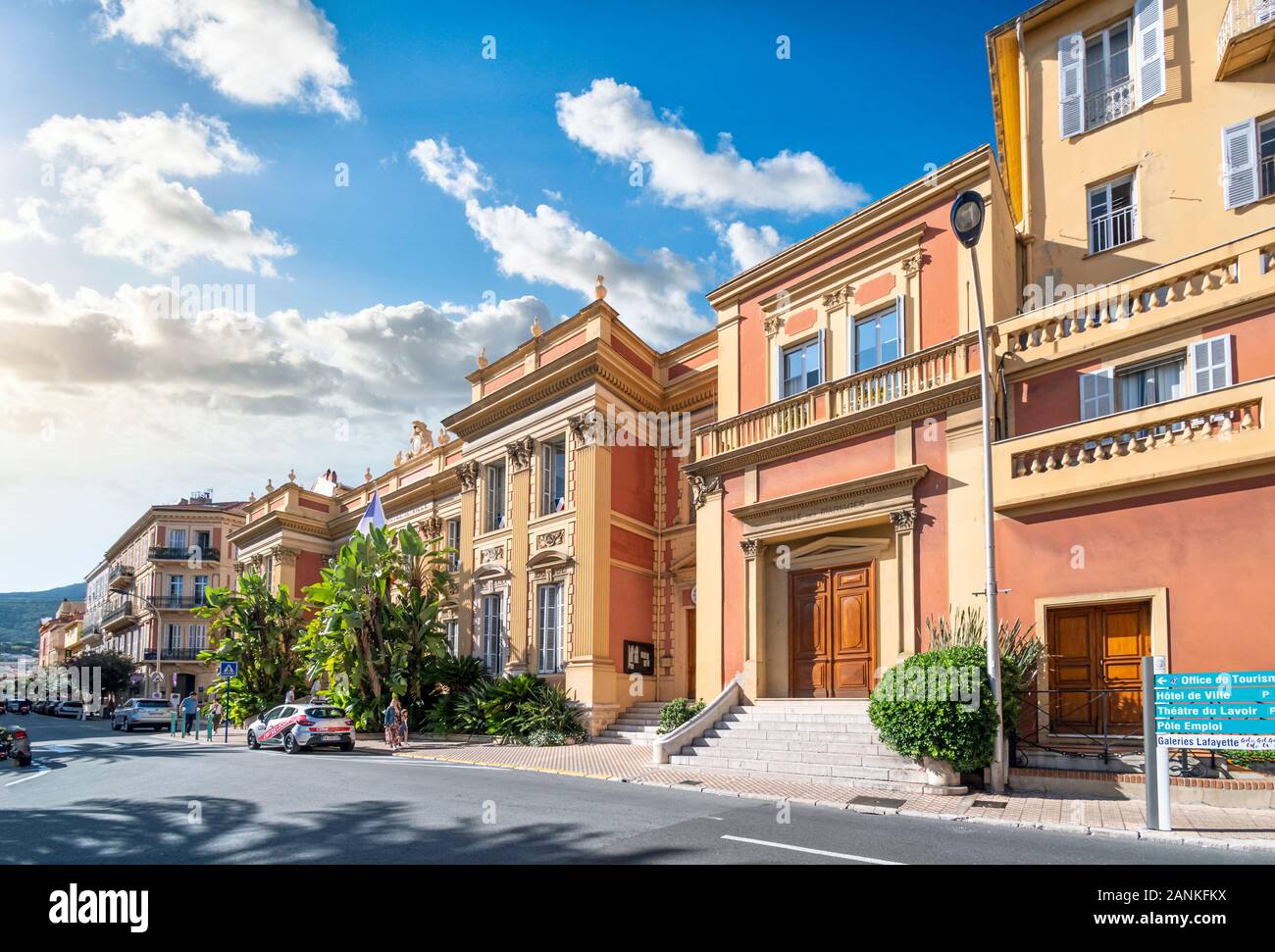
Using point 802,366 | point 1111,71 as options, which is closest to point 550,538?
point 802,366

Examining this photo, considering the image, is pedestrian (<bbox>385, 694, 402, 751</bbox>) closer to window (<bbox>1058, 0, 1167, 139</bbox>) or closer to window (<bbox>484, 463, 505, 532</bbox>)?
window (<bbox>484, 463, 505, 532</bbox>)

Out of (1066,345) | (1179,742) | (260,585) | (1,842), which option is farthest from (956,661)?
(260,585)

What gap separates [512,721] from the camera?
2262 cm

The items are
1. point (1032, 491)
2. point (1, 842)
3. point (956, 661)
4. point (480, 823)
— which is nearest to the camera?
point (1, 842)

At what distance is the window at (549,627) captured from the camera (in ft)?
82.4

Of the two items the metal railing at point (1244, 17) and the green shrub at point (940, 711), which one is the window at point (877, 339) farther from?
the metal railing at point (1244, 17)

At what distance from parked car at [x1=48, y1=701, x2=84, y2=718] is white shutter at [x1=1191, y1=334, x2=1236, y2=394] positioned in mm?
62965

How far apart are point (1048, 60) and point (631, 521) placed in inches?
603

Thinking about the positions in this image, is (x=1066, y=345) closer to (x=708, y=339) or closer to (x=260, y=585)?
(x=708, y=339)

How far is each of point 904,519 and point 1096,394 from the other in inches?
154

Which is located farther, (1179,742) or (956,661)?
(956,661)

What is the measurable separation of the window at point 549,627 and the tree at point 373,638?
9.92ft

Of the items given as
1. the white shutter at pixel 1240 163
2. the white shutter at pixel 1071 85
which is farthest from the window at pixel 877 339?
the white shutter at pixel 1240 163

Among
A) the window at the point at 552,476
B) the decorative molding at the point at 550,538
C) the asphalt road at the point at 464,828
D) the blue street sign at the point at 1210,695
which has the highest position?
the window at the point at 552,476
